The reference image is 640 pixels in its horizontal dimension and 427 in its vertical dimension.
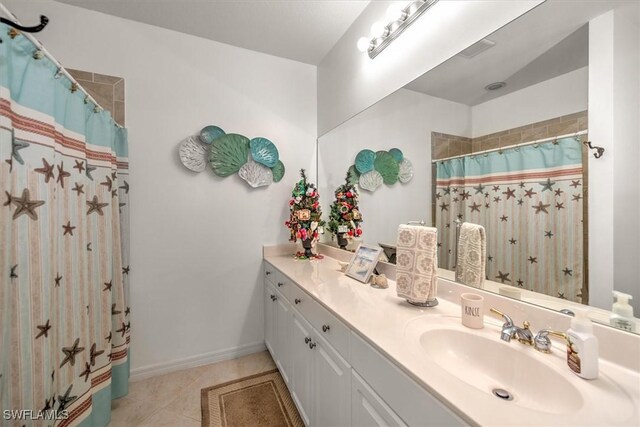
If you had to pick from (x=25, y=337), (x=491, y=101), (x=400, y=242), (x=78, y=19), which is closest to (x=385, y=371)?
(x=400, y=242)

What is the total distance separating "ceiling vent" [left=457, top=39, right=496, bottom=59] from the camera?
97 cm

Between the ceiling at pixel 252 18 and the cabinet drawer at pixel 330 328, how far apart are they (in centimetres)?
178

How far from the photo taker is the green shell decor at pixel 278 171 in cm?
210

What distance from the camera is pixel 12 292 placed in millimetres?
800

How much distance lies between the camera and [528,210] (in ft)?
2.96

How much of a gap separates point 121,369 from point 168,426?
47 centimetres

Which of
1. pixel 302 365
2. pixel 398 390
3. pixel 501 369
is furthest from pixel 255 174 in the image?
pixel 501 369

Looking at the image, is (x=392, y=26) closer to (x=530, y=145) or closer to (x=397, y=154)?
(x=397, y=154)

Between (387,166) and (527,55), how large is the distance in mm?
778

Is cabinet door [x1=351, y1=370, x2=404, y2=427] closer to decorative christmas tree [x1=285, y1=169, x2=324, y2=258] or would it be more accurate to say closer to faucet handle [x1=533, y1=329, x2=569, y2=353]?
faucet handle [x1=533, y1=329, x2=569, y2=353]

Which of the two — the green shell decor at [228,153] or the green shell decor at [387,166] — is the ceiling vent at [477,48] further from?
the green shell decor at [228,153]

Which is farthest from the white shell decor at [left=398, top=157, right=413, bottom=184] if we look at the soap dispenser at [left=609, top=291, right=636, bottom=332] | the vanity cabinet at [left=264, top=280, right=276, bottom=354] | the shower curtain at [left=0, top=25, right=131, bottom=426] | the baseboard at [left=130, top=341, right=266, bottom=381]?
the baseboard at [left=130, top=341, right=266, bottom=381]

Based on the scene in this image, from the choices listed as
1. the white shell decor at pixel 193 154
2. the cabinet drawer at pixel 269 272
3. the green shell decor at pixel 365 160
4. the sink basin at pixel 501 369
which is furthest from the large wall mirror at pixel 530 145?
the white shell decor at pixel 193 154

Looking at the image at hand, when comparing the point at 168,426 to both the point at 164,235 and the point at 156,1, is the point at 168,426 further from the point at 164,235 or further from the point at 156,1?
the point at 156,1
